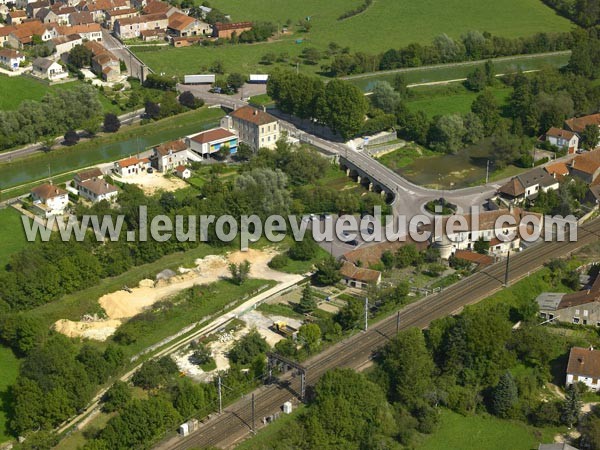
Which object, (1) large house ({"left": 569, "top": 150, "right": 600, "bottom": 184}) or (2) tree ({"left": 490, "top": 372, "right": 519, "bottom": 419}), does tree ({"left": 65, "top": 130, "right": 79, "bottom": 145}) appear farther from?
(2) tree ({"left": 490, "top": 372, "right": 519, "bottom": 419})

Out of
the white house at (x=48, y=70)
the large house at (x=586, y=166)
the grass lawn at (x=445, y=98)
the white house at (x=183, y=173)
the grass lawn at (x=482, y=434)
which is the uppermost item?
the white house at (x=48, y=70)

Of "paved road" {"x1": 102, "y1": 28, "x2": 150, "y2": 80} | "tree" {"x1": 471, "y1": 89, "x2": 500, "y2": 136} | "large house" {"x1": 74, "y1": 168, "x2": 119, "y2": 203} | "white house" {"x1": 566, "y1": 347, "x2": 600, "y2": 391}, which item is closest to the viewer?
"white house" {"x1": 566, "y1": 347, "x2": 600, "y2": 391}

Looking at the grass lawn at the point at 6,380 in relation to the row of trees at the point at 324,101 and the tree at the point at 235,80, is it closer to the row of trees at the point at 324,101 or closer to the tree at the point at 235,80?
the row of trees at the point at 324,101

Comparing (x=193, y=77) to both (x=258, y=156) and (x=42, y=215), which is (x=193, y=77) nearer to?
(x=258, y=156)

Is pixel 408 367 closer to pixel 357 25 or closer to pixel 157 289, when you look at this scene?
pixel 157 289

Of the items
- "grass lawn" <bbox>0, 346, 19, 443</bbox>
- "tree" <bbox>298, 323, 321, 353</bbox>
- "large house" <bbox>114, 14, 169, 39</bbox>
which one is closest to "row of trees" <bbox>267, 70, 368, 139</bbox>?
"large house" <bbox>114, 14, 169, 39</bbox>

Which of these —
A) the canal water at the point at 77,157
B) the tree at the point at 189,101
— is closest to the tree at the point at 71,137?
the canal water at the point at 77,157

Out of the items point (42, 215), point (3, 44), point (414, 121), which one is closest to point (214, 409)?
point (42, 215)
